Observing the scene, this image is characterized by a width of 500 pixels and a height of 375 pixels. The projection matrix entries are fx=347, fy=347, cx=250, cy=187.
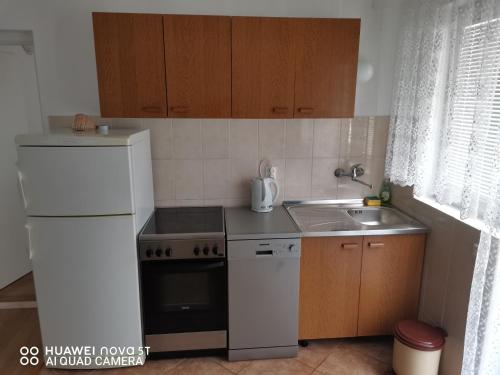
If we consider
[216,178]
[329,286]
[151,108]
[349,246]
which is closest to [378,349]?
[329,286]

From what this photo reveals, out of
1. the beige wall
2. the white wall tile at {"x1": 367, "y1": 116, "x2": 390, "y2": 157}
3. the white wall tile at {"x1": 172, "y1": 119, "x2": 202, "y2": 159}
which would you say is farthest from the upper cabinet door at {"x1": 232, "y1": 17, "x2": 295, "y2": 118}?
the beige wall

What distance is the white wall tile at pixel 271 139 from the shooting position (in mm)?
2576

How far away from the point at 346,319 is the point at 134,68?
6.93ft

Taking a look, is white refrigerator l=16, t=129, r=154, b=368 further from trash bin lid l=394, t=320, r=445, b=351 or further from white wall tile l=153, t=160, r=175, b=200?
trash bin lid l=394, t=320, r=445, b=351

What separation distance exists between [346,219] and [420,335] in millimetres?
820

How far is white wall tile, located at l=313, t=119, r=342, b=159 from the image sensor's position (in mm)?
2617

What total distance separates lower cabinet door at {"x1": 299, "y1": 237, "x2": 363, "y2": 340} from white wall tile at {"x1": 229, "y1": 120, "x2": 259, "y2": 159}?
2.66 ft

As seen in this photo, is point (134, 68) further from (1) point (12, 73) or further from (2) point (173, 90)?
(1) point (12, 73)

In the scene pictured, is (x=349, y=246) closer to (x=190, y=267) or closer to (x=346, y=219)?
(x=346, y=219)

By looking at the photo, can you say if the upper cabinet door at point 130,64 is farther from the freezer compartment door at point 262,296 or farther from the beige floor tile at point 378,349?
the beige floor tile at point 378,349

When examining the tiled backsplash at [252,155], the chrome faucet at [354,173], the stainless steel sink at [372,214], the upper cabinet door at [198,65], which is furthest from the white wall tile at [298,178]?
the upper cabinet door at [198,65]

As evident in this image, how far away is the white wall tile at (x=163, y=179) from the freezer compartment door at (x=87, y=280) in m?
0.63

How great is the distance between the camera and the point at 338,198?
2.74m

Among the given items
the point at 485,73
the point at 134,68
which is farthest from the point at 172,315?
the point at 485,73
